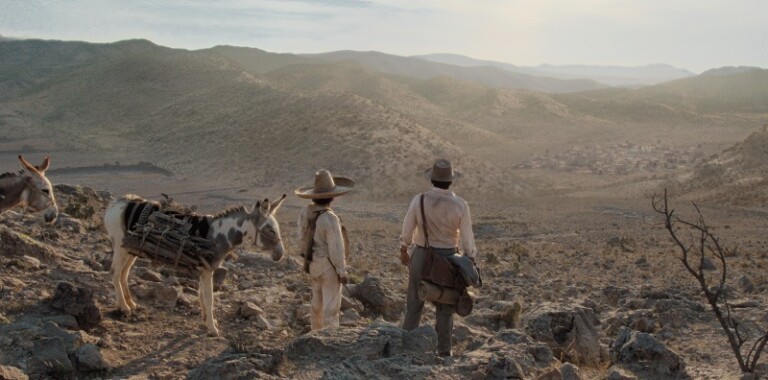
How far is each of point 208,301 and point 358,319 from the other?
2.10 m

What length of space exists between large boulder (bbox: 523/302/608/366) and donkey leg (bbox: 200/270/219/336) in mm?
3638

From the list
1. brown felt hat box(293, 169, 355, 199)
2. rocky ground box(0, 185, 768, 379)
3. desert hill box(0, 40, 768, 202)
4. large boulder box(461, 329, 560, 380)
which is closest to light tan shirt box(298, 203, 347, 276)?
brown felt hat box(293, 169, 355, 199)

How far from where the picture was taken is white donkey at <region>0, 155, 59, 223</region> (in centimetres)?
823

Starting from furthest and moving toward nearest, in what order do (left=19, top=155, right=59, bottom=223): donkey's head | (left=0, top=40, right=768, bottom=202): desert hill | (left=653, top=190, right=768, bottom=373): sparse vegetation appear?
(left=0, top=40, right=768, bottom=202): desert hill, (left=19, top=155, right=59, bottom=223): donkey's head, (left=653, top=190, right=768, bottom=373): sparse vegetation

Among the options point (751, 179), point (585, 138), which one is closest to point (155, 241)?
point (751, 179)

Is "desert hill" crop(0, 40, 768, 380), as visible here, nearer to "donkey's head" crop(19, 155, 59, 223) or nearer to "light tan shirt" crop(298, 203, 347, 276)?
"donkey's head" crop(19, 155, 59, 223)

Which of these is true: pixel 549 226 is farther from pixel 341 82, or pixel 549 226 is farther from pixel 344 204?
pixel 341 82

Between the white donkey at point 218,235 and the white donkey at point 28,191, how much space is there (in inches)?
34.8

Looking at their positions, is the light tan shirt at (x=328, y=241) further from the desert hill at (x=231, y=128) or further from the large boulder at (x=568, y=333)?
the desert hill at (x=231, y=128)

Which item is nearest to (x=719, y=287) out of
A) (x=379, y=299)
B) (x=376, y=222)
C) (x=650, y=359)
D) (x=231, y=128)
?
(x=650, y=359)

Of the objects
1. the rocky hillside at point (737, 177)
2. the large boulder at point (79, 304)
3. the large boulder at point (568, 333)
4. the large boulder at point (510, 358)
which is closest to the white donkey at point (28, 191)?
the large boulder at point (79, 304)

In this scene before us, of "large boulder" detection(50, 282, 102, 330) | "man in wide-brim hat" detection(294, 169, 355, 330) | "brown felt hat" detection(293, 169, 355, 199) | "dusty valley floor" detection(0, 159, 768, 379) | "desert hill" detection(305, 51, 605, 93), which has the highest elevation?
"desert hill" detection(305, 51, 605, 93)

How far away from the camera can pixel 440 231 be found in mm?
6680

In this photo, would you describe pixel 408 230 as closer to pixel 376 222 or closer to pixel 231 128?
pixel 376 222
